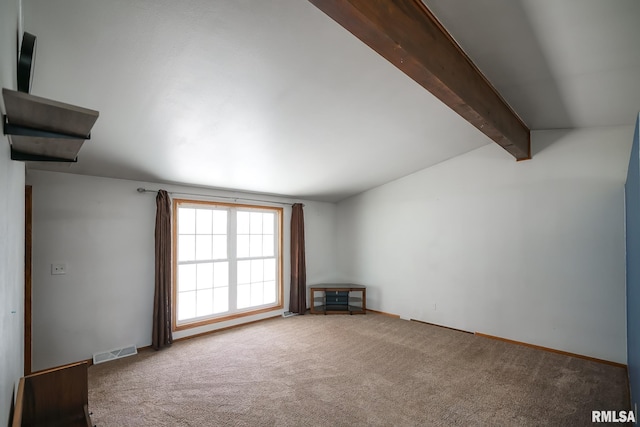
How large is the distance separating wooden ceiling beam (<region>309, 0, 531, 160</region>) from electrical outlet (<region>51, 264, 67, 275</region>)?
12.2 feet

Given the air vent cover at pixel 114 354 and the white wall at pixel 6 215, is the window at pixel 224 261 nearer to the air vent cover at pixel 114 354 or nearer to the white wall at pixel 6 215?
the air vent cover at pixel 114 354

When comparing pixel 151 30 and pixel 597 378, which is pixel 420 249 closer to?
pixel 597 378

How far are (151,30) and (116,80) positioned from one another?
0.55 metres

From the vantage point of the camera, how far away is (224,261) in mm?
4941

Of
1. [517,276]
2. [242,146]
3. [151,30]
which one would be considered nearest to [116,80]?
[151,30]

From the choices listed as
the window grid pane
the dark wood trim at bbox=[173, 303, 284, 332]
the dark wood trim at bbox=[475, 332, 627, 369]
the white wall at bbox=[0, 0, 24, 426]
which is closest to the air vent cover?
the dark wood trim at bbox=[173, 303, 284, 332]

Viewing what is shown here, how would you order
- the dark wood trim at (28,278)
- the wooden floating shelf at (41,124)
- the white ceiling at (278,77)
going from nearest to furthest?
the wooden floating shelf at (41,124) < the white ceiling at (278,77) < the dark wood trim at (28,278)

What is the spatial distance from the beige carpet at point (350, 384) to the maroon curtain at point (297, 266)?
1.27 meters

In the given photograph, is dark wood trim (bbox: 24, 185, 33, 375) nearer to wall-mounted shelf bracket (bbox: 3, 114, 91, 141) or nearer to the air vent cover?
the air vent cover

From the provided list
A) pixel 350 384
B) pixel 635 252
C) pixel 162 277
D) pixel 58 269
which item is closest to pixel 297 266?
pixel 162 277

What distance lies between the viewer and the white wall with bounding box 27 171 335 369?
10.8ft

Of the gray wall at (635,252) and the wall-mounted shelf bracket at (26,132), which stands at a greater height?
the wall-mounted shelf bracket at (26,132)

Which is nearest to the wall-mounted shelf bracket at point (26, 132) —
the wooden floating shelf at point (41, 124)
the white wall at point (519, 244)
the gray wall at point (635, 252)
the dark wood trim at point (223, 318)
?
the wooden floating shelf at point (41, 124)

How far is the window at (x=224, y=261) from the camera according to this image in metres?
→ 4.53
